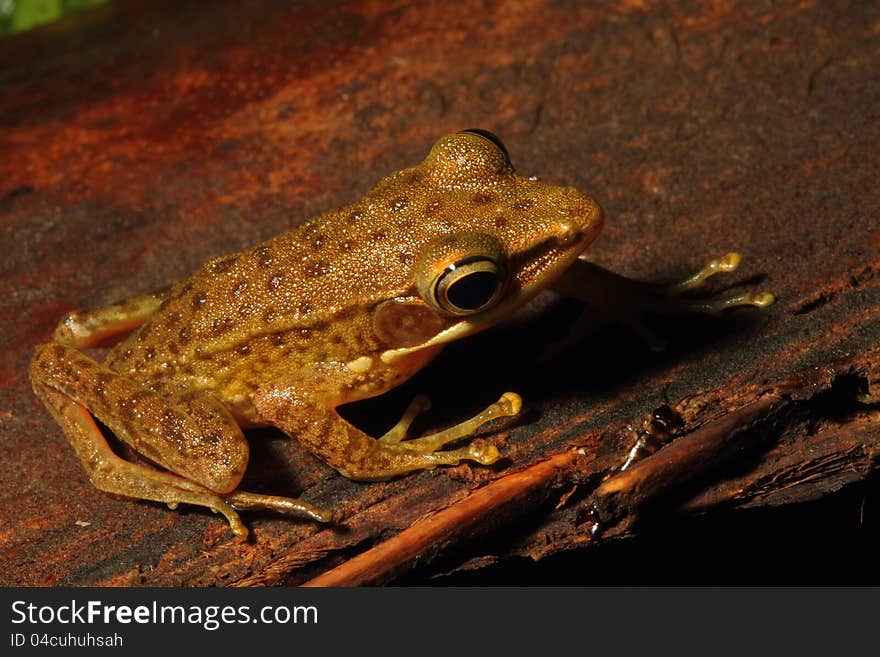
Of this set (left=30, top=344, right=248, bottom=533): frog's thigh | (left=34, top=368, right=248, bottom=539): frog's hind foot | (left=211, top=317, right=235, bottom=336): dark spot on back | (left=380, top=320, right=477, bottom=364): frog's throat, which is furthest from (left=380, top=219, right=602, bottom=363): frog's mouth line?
(left=34, top=368, right=248, bottom=539): frog's hind foot

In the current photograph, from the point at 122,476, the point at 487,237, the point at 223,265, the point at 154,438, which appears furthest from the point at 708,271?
the point at 122,476

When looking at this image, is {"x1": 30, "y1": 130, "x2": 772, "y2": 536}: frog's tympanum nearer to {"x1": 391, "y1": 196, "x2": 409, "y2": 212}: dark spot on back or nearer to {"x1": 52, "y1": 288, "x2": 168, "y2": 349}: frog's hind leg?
{"x1": 391, "y1": 196, "x2": 409, "y2": 212}: dark spot on back

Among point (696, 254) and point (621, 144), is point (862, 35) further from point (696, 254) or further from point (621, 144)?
point (696, 254)

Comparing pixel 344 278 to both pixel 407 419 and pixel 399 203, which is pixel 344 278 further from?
pixel 407 419

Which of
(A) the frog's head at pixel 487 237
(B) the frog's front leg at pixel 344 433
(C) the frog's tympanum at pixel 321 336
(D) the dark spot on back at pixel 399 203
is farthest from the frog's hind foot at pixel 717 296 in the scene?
(D) the dark spot on back at pixel 399 203

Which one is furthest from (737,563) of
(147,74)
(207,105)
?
(147,74)
